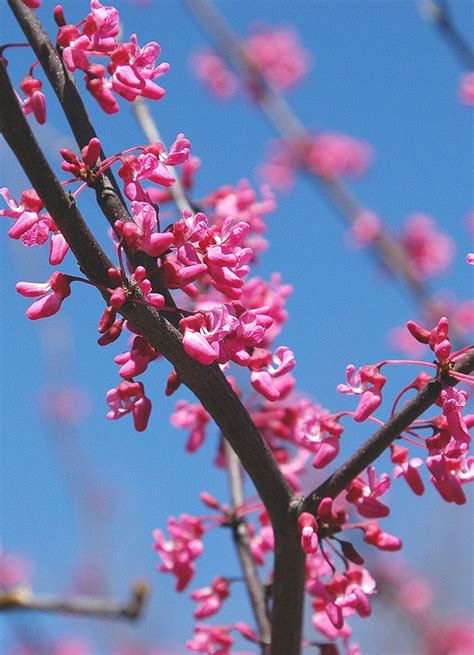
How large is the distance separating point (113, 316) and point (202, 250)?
26cm

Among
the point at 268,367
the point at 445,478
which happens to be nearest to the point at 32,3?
the point at 268,367

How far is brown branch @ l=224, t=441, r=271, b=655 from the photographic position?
2.28 meters

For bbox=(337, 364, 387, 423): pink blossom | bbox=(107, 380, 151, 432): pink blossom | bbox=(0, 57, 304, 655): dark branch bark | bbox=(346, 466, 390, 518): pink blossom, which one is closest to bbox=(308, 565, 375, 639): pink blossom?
bbox=(0, 57, 304, 655): dark branch bark

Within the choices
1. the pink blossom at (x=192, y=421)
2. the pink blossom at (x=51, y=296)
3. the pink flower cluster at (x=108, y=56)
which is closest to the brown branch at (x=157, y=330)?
the pink blossom at (x=51, y=296)

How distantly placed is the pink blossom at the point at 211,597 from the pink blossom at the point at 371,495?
89 cm

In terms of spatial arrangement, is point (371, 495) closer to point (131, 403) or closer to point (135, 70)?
point (131, 403)

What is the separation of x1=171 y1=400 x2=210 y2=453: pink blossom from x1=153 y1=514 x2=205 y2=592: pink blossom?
26 cm

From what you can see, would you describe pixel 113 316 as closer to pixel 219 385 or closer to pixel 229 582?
Result: pixel 219 385

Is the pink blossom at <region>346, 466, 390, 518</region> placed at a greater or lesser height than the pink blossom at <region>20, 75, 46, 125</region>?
lesser

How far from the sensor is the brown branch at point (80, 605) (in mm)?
3094

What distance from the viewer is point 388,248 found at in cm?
690

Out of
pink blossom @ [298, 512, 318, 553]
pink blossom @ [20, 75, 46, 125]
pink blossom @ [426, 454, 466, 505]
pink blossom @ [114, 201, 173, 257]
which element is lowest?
pink blossom @ [298, 512, 318, 553]

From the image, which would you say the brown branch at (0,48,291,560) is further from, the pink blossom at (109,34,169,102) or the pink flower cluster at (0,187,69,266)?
the pink blossom at (109,34,169,102)

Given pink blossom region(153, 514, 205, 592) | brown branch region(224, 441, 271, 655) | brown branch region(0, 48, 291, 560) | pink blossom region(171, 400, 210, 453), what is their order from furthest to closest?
pink blossom region(171, 400, 210, 453) < pink blossom region(153, 514, 205, 592) < brown branch region(224, 441, 271, 655) < brown branch region(0, 48, 291, 560)
